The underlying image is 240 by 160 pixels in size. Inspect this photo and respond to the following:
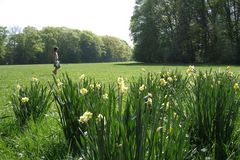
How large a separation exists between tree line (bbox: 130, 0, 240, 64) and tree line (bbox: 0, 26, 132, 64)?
4911 cm

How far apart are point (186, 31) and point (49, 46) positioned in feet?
233

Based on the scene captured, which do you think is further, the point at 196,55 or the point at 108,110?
the point at 196,55

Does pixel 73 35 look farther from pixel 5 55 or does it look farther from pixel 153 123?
pixel 153 123

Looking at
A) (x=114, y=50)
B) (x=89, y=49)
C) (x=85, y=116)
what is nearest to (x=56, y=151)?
(x=85, y=116)

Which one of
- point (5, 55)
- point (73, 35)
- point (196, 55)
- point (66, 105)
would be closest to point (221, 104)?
point (66, 105)

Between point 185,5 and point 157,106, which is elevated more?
point 185,5

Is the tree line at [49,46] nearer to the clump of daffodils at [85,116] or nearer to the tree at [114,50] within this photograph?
the tree at [114,50]

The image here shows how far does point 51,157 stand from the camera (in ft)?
13.3

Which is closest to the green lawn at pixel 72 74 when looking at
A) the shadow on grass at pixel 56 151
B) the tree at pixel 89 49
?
the shadow on grass at pixel 56 151

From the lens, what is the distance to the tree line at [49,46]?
107 metres

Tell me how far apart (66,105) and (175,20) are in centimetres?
5976

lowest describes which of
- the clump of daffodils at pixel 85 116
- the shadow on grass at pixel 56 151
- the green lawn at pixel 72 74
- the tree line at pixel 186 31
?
the green lawn at pixel 72 74

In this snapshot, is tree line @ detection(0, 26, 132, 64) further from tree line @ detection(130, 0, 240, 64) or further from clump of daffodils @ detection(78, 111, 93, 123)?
clump of daffodils @ detection(78, 111, 93, 123)

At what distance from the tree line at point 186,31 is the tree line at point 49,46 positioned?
49.1 meters
